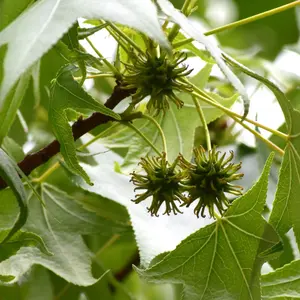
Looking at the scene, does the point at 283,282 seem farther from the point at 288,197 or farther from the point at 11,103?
the point at 11,103

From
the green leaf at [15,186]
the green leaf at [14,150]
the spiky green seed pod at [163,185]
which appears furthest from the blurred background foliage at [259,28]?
the green leaf at [15,186]

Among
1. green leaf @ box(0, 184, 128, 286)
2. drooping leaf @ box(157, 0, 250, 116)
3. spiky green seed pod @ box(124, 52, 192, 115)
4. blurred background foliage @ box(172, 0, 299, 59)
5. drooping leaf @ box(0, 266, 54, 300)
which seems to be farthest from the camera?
blurred background foliage @ box(172, 0, 299, 59)

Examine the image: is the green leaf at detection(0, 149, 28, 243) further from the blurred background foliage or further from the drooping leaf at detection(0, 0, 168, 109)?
the blurred background foliage

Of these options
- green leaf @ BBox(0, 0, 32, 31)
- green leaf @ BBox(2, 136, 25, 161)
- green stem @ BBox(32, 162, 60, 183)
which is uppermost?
green leaf @ BBox(0, 0, 32, 31)

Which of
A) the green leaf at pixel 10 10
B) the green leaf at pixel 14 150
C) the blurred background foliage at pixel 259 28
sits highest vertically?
the blurred background foliage at pixel 259 28

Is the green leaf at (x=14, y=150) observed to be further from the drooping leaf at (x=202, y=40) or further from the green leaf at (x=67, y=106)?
the drooping leaf at (x=202, y=40)

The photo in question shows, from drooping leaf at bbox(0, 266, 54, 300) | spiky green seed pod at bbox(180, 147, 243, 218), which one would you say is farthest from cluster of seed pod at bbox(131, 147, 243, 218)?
drooping leaf at bbox(0, 266, 54, 300)

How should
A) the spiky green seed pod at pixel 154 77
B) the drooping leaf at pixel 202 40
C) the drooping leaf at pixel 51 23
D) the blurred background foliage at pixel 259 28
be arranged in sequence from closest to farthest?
the drooping leaf at pixel 51 23 < the drooping leaf at pixel 202 40 < the spiky green seed pod at pixel 154 77 < the blurred background foliage at pixel 259 28
